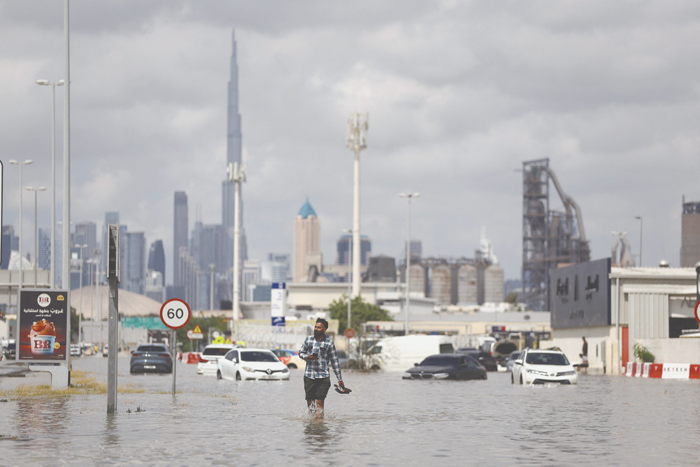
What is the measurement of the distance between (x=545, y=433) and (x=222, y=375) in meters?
25.4

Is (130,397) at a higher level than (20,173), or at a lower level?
lower

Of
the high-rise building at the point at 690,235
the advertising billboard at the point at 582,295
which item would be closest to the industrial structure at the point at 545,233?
the high-rise building at the point at 690,235

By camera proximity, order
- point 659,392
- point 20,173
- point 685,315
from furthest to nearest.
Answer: point 20,173 → point 685,315 → point 659,392

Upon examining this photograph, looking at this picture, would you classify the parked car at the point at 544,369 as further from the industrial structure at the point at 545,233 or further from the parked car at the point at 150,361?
the industrial structure at the point at 545,233

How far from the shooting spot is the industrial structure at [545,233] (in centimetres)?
17975

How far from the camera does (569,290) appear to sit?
65.4 meters

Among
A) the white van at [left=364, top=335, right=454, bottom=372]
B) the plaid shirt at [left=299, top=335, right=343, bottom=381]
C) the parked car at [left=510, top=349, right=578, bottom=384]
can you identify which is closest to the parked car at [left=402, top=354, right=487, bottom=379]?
the parked car at [left=510, top=349, right=578, bottom=384]

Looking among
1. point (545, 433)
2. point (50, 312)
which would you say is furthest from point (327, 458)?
point (50, 312)

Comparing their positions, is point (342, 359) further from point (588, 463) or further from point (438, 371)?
point (588, 463)

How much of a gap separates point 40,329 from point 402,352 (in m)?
28.9

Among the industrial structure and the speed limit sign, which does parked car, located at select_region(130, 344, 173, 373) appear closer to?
the speed limit sign

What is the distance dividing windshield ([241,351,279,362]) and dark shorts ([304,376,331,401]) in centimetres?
2171

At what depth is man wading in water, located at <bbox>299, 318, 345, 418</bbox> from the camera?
1700cm

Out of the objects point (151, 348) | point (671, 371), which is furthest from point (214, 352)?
point (671, 371)
